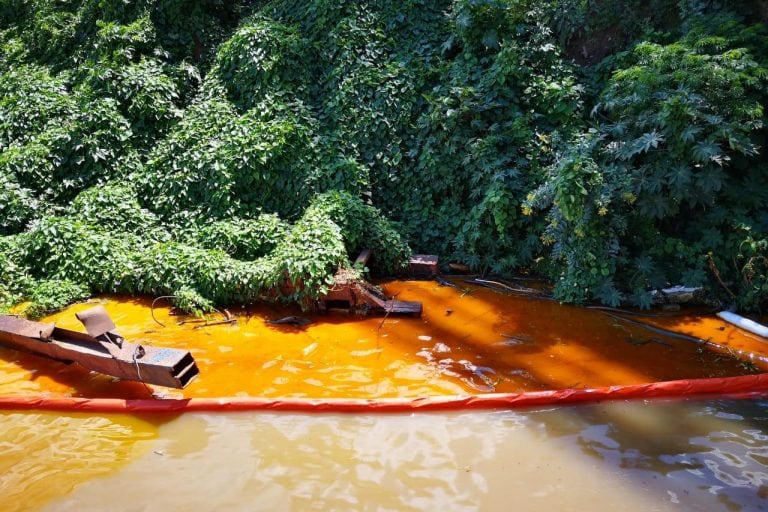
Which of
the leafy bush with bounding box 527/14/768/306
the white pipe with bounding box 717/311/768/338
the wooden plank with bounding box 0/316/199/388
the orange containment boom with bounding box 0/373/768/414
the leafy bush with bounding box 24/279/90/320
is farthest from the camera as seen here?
the leafy bush with bounding box 24/279/90/320

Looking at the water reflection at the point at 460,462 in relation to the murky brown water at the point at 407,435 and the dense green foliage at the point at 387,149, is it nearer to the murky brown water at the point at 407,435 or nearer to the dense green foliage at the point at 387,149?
the murky brown water at the point at 407,435

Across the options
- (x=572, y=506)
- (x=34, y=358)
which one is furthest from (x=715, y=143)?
(x=34, y=358)

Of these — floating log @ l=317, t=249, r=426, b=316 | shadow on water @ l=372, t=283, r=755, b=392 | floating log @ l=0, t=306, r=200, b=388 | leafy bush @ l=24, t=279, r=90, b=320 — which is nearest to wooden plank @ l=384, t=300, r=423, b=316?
floating log @ l=317, t=249, r=426, b=316

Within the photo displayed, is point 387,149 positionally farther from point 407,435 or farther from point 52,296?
point 407,435

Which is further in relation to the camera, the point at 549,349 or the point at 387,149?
the point at 387,149

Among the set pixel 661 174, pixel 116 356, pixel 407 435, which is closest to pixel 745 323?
pixel 661 174

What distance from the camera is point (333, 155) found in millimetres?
8172

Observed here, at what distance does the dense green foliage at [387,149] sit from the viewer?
20.3 ft

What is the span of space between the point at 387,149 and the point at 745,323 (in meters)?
5.11

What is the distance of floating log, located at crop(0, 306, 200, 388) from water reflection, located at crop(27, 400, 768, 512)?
16.7 inches

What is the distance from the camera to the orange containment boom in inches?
173

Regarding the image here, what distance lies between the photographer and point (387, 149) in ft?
27.2

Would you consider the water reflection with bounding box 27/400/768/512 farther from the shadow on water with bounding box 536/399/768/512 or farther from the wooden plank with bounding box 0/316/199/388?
the wooden plank with bounding box 0/316/199/388

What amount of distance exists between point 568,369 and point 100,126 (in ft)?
25.3
